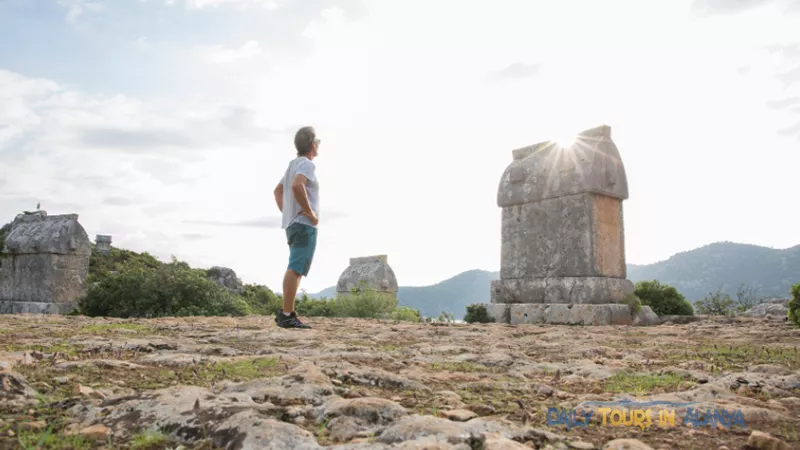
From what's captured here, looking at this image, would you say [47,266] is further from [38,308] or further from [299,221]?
[299,221]

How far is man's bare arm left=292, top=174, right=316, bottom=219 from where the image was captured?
18.4ft

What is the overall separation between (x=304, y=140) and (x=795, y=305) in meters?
5.84

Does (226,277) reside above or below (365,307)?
above

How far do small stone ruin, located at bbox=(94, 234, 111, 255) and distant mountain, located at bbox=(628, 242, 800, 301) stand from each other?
7112 centimetres

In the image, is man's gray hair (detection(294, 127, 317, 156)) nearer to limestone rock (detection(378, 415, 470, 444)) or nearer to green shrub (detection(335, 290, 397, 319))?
limestone rock (detection(378, 415, 470, 444))

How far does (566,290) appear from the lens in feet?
26.2

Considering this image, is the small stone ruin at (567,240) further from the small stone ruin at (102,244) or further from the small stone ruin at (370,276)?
the small stone ruin at (102,244)

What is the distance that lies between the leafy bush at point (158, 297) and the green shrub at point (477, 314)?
4645mm

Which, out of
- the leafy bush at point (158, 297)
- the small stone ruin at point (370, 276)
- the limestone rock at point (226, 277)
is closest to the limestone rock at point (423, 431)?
the leafy bush at point (158, 297)

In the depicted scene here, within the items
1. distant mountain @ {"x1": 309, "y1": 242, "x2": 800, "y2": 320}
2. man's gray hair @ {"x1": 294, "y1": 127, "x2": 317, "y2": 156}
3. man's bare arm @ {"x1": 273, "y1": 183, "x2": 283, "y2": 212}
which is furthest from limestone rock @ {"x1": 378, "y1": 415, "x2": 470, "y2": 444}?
distant mountain @ {"x1": 309, "y1": 242, "x2": 800, "y2": 320}

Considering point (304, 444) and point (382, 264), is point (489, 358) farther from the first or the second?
point (382, 264)

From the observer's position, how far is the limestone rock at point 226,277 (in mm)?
17344

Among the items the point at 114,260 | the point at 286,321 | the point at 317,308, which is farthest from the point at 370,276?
the point at 114,260

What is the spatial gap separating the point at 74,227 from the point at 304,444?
11.9 m
